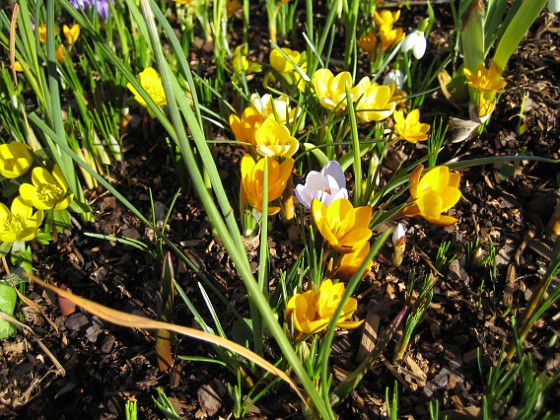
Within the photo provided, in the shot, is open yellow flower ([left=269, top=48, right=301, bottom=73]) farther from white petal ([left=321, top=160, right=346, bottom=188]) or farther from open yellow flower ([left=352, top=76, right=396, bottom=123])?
white petal ([left=321, top=160, right=346, bottom=188])

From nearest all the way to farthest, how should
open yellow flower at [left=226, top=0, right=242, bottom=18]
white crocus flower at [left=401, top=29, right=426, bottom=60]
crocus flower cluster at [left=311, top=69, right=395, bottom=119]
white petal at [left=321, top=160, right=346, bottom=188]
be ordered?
white petal at [left=321, top=160, right=346, bottom=188]
crocus flower cluster at [left=311, top=69, right=395, bottom=119]
white crocus flower at [left=401, top=29, right=426, bottom=60]
open yellow flower at [left=226, top=0, right=242, bottom=18]

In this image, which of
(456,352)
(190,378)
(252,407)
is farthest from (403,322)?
(190,378)

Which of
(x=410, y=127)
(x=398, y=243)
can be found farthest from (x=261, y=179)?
(x=410, y=127)

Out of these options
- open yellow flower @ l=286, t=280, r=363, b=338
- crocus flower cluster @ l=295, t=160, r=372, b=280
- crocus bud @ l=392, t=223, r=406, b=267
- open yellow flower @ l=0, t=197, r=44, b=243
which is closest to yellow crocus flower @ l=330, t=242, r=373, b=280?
crocus flower cluster @ l=295, t=160, r=372, b=280

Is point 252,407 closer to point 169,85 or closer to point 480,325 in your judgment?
point 480,325

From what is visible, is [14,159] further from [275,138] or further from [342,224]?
[342,224]

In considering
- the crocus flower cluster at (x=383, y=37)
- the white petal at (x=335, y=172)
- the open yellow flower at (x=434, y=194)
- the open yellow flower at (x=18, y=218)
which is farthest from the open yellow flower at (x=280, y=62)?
the open yellow flower at (x=18, y=218)

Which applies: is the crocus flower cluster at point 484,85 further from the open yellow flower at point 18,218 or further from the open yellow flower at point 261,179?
the open yellow flower at point 18,218
